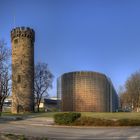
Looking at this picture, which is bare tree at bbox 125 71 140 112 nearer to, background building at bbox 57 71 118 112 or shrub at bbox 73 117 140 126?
background building at bbox 57 71 118 112

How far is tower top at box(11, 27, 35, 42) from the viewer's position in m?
72.2

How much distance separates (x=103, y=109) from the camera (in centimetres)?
8769

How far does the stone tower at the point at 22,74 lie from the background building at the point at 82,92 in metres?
14.0

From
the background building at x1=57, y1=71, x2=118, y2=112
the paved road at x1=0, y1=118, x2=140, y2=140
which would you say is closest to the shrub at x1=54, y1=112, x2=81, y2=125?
the paved road at x1=0, y1=118, x2=140, y2=140

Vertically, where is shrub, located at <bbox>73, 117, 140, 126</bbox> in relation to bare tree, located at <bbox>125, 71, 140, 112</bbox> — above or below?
below

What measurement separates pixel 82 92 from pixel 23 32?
20763 mm

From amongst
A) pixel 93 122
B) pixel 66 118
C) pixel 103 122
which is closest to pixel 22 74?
pixel 66 118

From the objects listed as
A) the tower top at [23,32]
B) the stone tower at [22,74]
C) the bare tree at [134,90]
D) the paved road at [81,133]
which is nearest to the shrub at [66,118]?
the paved road at [81,133]

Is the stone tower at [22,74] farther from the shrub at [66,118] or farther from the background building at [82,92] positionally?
the shrub at [66,118]

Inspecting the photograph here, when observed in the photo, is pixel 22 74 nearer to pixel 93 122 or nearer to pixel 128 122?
pixel 93 122

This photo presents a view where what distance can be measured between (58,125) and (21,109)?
1329 inches

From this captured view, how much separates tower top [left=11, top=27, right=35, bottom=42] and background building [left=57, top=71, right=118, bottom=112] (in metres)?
16.8

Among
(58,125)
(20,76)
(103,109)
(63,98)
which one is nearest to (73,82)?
(63,98)

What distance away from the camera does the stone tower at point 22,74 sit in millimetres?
70000
